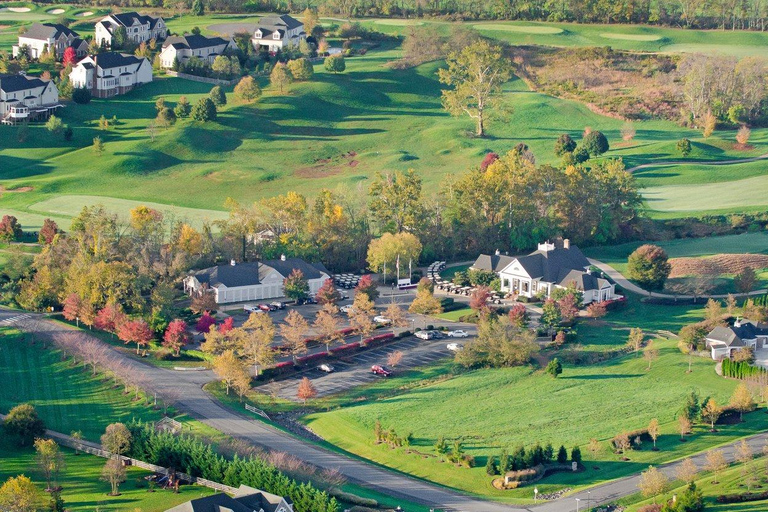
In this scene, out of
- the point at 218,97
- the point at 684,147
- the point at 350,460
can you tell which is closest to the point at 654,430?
the point at 350,460

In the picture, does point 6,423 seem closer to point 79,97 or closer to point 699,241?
point 699,241

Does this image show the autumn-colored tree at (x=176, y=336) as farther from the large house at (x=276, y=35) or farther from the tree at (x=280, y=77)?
the large house at (x=276, y=35)

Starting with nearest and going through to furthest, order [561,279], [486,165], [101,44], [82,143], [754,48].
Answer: [561,279] < [486,165] < [82,143] < [101,44] < [754,48]

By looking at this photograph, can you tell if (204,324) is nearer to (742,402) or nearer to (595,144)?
(742,402)

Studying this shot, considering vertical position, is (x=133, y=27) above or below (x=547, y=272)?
above

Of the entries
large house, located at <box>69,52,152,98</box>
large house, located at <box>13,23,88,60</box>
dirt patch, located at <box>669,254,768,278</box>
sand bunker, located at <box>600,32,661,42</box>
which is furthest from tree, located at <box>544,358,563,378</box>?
sand bunker, located at <box>600,32,661,42</box>

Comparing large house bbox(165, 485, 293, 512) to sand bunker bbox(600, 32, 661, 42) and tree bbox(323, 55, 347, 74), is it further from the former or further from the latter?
sand bunker bbox(600, 32, 661, 42)

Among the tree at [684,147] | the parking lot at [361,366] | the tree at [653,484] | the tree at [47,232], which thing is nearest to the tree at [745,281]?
the parking lot at [361,366]

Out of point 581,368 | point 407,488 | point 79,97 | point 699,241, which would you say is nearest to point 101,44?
point 79,97
